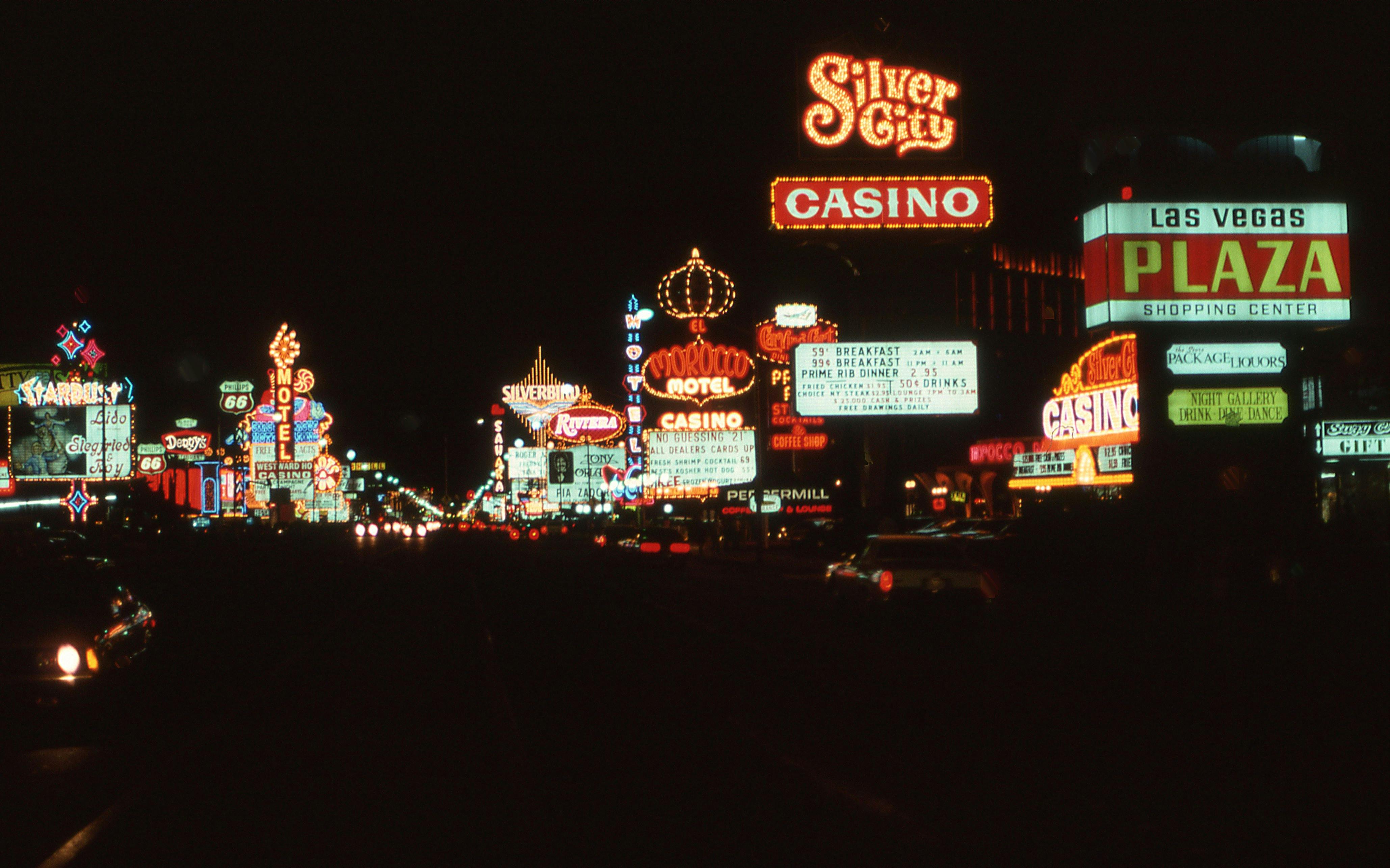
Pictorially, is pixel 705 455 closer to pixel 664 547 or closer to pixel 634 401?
pixel 634 401

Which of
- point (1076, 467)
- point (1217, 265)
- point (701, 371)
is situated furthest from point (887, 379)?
point (701, 371)

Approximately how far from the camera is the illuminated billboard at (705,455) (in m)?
63.4

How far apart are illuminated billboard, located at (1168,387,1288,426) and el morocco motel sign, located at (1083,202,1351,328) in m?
1.74

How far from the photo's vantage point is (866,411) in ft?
121

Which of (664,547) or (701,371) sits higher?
(701,371)

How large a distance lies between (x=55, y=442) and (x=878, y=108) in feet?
196

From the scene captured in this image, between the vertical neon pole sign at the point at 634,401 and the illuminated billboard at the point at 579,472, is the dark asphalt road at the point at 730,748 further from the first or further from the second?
the illuminated billboard at the point at 579,472

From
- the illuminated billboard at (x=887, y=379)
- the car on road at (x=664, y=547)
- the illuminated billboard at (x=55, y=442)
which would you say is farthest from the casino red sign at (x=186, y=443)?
the illuminated billboard at (x=887, y=379)

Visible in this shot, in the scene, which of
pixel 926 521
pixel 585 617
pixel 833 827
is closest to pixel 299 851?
pixel 833 827

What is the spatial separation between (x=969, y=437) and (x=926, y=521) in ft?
130

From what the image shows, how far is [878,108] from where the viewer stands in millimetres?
39344

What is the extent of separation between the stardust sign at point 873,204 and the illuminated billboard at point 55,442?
181 feet

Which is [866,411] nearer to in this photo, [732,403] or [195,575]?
[195,575]

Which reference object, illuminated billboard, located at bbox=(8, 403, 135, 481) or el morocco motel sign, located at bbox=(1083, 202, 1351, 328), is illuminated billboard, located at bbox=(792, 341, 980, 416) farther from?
illuminated billboard, located at bbox=(8, 403, 135, 481)
